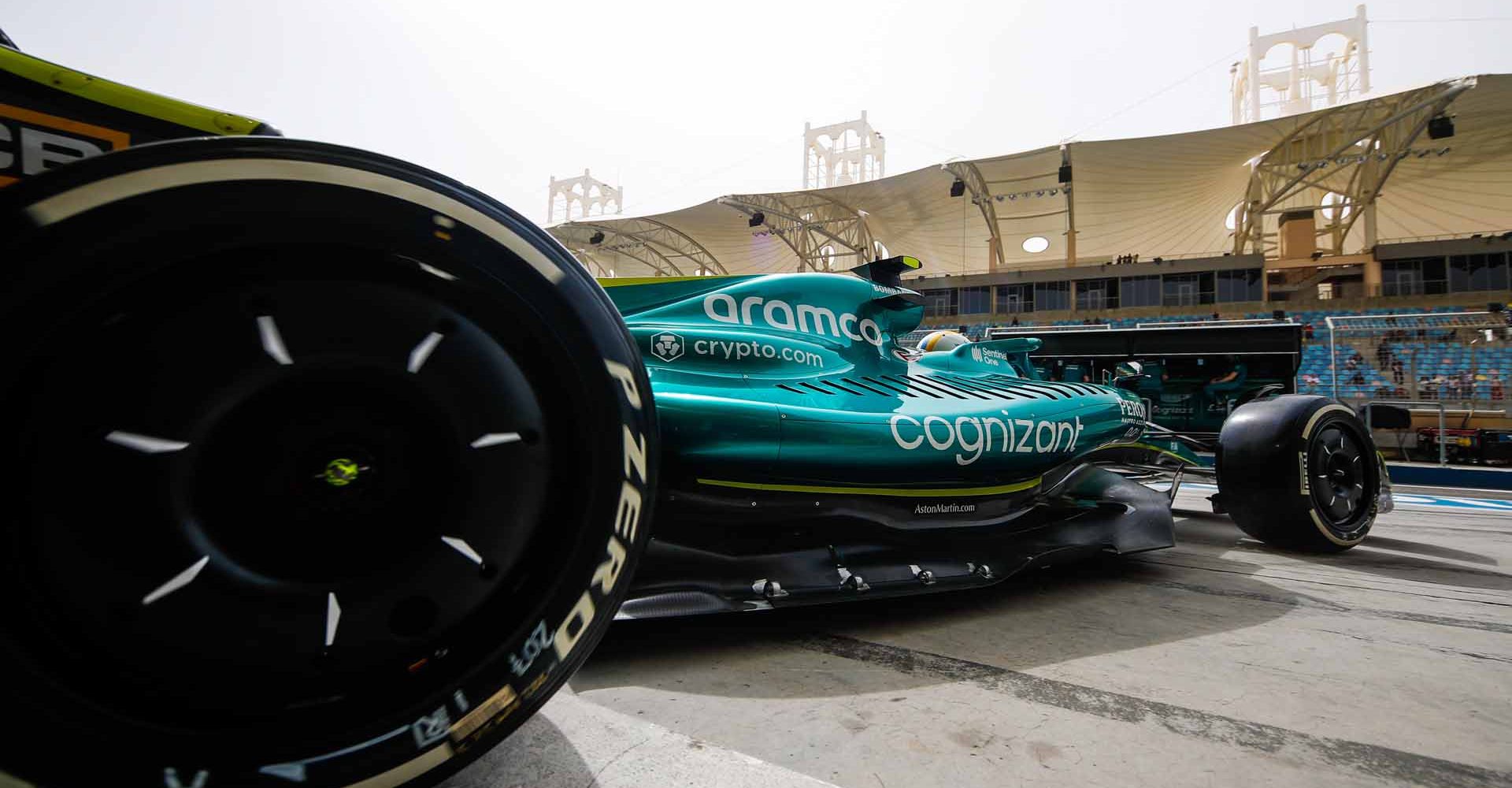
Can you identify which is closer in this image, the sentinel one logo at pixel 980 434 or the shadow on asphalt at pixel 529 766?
the shadow on asphalt at pixel 529 766

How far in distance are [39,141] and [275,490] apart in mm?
732

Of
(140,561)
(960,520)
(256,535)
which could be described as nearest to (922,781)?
(256,535)

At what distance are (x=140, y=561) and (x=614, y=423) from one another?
0.70 meters

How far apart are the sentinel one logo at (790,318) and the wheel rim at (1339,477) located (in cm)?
275

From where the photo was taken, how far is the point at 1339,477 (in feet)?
13.1

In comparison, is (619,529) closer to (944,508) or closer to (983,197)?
(944,508)

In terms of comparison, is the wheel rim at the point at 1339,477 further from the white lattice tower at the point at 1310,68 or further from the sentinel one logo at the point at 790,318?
the white lattice tower at the point at 1310,68

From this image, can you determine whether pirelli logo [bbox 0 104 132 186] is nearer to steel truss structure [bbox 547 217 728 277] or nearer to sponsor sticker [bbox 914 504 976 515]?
sponsor sticker [bbox 914 504 976 515]

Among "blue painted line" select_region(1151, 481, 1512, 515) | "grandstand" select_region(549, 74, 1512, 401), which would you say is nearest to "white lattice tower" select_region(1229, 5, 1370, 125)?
"grandstand" select_region(549, 74, 1512, 401)

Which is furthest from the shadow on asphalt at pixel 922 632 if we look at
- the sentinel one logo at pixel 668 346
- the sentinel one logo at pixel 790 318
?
the sentinel one logo at pixel 790 318

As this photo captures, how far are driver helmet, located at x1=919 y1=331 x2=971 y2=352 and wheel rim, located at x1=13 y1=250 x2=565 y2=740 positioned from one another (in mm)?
3545

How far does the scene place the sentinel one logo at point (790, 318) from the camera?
3.02m

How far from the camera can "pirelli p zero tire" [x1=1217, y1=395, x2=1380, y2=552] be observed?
3791 millimetres

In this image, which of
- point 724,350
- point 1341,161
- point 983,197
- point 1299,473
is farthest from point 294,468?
point 1341,161
